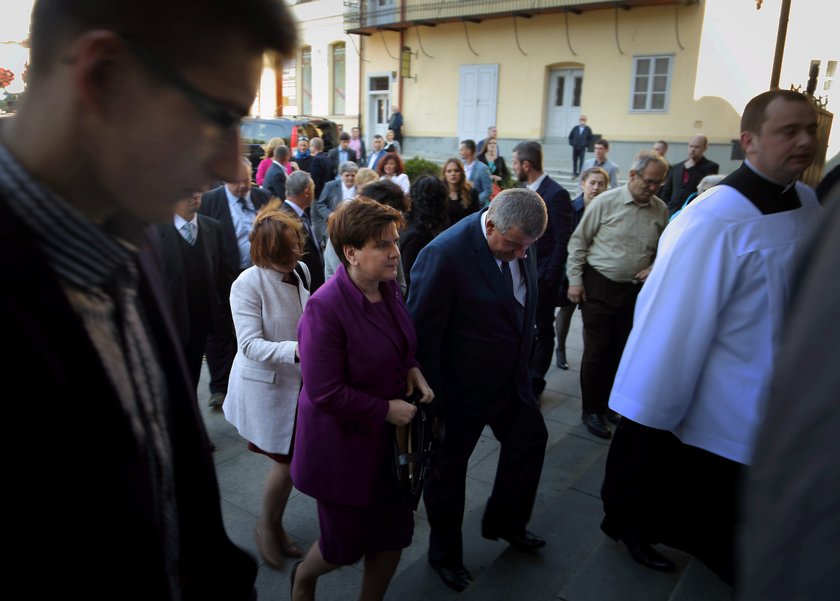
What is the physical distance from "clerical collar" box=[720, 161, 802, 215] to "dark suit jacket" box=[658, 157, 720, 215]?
5.48 m

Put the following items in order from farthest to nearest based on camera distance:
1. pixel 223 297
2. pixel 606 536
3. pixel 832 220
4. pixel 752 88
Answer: pixel 752 88, pixel 223 297, pixel 606 536, pixel 832 220

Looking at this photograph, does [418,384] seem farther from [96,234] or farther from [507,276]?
[96,234]

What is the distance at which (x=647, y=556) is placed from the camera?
3139 millimetres

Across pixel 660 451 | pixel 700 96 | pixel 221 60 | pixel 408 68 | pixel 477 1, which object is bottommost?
pixel 660 451

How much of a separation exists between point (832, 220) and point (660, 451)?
2.34 metres

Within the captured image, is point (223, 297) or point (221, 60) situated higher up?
point (221, 60)

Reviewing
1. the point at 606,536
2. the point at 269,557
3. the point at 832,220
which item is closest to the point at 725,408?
the point at 606,536

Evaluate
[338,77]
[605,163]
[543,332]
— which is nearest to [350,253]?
[543,332]

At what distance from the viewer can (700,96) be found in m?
17.2

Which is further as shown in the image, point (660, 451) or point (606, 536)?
point (606, 536)

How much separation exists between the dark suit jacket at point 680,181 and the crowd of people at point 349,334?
2.25 meters

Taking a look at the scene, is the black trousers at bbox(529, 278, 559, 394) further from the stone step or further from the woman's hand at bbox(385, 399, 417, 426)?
the woman's hand at bbox(385, 399, 417, 426)

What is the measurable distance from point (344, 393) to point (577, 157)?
56.4ft

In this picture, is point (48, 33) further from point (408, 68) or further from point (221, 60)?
point (408, 68)
